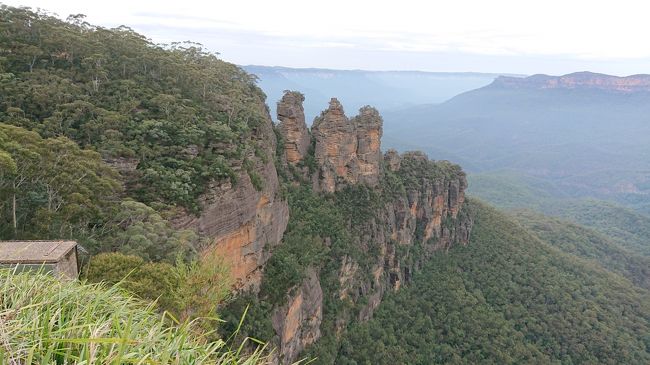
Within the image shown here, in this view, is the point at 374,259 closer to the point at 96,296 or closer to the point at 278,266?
the point at 278,266

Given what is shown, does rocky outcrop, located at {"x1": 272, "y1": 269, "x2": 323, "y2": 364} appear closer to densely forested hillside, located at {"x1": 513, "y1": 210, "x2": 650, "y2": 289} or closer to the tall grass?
the tall grass

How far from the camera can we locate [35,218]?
1434 centimetres

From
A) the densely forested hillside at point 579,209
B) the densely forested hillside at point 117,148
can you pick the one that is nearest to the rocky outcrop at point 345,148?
the densely forested hillside at point 117,148

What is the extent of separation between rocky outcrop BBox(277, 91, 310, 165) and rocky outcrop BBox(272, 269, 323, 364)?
943 centimetres

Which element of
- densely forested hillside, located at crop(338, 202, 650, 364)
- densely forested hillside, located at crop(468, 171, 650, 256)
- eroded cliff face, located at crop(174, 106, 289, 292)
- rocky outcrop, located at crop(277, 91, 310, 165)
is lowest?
densely forested hillside, located at crop(468, 171, 650, 256)

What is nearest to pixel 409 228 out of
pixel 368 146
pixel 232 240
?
pixel 368 146

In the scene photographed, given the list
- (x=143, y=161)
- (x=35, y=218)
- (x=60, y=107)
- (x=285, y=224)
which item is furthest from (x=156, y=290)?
(x=285, y=224)

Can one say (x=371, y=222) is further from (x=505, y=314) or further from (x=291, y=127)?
(x=505, y=314)

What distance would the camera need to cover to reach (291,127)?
33062 mm

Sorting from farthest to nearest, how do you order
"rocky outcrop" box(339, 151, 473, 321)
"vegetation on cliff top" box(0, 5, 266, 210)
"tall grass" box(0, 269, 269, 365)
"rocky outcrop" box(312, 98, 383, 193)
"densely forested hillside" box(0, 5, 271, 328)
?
"rocky outcrop" box(312, 98, 383, 193) → "rocky outcrop" box(339, 151, 473, 321) → "vegetation on cliff top" box(0, 5, 266, 210) → "densely forested hillside" box(0, 5, 271, 328) → "tall grass" box(0, 269, 269, 365)

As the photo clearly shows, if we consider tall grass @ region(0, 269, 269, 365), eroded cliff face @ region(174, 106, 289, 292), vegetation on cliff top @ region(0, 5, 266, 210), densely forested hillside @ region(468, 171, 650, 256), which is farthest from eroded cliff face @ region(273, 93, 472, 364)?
densely forested hillside @ region(468, 171, 650, 256)

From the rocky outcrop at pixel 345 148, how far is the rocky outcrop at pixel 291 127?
1.94 meters

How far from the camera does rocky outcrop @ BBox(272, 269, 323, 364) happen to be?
23156 millimetres

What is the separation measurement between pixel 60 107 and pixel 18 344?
64.3 feet
